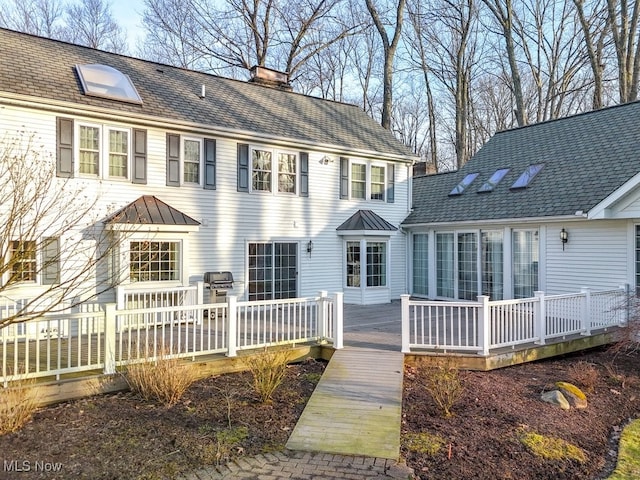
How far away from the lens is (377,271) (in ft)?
46.2

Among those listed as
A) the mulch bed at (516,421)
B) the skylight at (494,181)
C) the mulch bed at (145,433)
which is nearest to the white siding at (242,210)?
the skylight at (494,181)

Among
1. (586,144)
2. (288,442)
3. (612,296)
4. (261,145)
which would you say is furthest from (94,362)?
(586,144)

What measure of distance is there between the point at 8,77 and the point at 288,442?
30.0 feet

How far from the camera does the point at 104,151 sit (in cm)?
987

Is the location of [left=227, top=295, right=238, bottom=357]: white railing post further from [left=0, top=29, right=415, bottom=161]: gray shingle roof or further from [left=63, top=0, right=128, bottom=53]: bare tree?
[left=63, top=0, right=128, bottom=53]: bare tree

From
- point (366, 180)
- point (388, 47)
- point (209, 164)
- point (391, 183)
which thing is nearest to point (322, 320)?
point (209, 164)

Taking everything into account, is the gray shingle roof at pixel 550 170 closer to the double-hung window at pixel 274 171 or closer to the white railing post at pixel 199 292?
the double-hung window at pixel 274 171

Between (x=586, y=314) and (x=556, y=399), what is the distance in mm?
3605

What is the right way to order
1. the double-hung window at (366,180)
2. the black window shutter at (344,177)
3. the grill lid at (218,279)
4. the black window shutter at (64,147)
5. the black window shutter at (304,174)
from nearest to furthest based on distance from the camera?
the black window shutter at (64,147) < the grill lid at (218,279) < the black window shutter at (304,174) < the black window shutter at (344,177) < the double-hung window at (366,180)

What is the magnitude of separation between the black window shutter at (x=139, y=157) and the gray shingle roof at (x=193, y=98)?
1.66 feet

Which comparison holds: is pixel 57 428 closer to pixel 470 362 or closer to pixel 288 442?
pixel 288 442

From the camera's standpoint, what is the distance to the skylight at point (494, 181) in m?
13.7

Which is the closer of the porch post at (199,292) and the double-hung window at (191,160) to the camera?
the porch post at (199,292)

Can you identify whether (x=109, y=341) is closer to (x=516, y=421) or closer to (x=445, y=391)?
(x=445, y=391)
